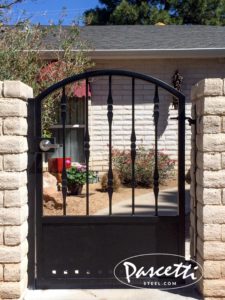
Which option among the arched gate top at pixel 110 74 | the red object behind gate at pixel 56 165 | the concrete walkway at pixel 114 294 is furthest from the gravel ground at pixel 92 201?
the arched gate top at pixel 110 74

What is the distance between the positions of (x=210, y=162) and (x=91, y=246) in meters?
1.26

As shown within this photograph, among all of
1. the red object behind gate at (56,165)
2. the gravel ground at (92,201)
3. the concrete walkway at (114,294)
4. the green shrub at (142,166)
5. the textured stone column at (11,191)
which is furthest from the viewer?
the green shrub at (142,166)

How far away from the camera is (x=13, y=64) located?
8.01 meters

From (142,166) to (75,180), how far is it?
1995 mm

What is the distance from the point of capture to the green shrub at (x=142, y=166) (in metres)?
11.2

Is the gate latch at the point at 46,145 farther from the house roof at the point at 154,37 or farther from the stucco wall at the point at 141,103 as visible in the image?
the stucco wall at the point at 141,103

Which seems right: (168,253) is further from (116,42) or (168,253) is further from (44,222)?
(116,42)

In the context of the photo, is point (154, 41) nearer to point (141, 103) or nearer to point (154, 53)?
point (154, 53)

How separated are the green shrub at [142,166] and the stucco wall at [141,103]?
1.84 ft

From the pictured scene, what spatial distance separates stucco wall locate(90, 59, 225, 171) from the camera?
12.1m

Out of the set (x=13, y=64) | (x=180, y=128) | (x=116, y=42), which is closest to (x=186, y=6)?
(x=116, y=42)

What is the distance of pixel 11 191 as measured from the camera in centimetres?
444

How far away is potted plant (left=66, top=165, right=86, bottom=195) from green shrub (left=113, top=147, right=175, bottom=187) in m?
1.53

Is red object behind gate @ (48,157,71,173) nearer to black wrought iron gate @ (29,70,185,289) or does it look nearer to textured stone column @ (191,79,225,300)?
black wrought iron gate @ (29,70,185,289)
